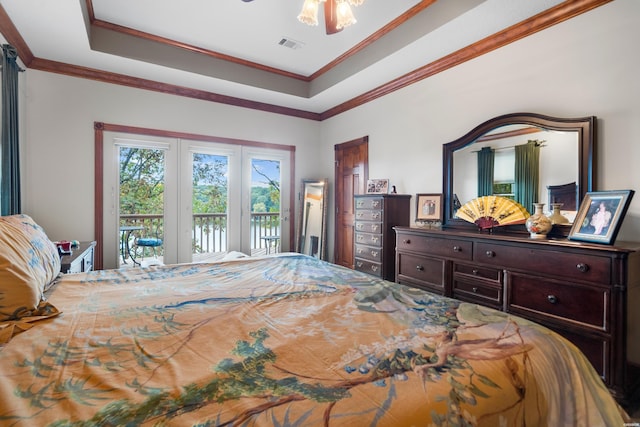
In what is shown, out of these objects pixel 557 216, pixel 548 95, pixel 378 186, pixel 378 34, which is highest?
pixel 378 34

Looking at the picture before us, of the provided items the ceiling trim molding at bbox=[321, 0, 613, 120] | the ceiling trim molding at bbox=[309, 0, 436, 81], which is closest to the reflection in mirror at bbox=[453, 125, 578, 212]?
the ceiling trim molding at bbox=[321, 0, 613, 120]

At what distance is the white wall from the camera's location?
208 centimetres

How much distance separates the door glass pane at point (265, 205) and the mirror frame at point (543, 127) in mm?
2620

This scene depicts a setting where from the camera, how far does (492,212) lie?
8.82ft

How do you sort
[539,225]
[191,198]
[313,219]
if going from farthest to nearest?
[313,219]
[191,198]
[539,225]

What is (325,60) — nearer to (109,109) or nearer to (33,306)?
(109,109)

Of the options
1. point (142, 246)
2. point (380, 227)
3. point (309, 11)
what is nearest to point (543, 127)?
point (380, 227)

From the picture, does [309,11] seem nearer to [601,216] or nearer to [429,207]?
[429,207]

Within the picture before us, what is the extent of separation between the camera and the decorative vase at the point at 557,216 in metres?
2.28

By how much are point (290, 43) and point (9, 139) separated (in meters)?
2.77

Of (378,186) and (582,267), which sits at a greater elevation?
(378,186)

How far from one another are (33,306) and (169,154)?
320cm

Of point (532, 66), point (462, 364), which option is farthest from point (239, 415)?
point (532, 66)

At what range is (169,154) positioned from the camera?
4.02m
